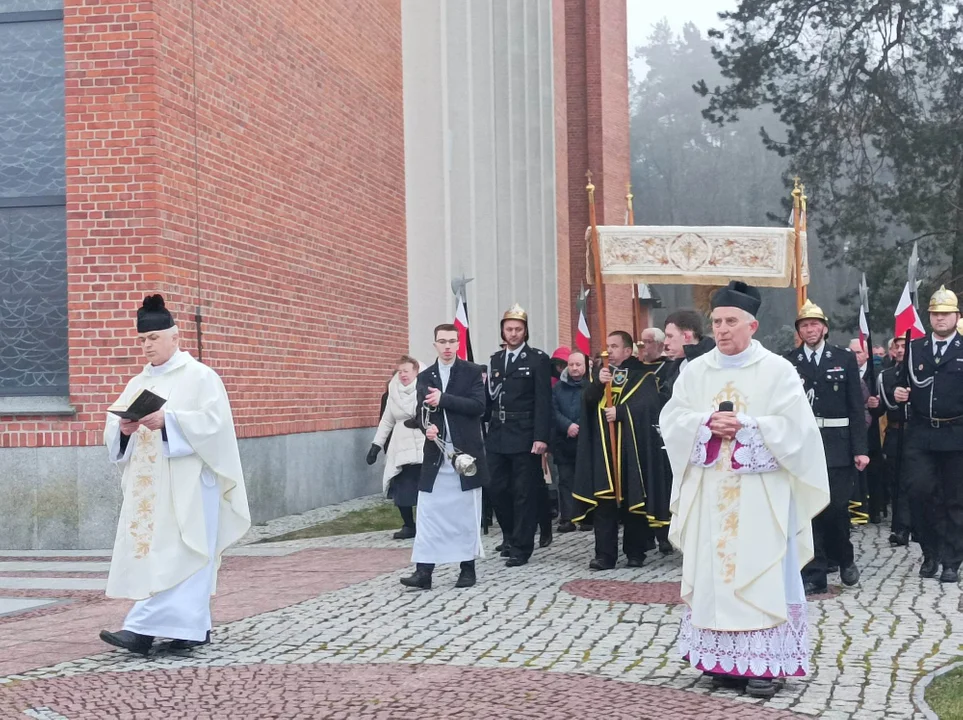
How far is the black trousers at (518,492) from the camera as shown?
422 inches

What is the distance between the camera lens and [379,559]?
1116cm

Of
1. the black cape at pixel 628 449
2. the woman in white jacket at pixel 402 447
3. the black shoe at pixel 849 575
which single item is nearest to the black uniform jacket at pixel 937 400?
the black shoe at pixel 849 575

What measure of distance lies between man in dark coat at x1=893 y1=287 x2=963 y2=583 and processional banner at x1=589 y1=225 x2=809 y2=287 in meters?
1.42

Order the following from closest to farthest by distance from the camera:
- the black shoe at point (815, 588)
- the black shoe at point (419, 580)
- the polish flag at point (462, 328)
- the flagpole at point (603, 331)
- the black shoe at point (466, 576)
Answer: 1. the black shoe at point (815, 588)
2. the black shoe at point (419, 580)
3. the black shoe at point (466, 576)
4. the flagpole at point (603, 331)
5. the polish flag at point (462, 328)

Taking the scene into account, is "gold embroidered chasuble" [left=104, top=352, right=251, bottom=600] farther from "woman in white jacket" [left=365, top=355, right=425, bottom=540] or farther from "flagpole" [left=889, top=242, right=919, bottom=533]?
"flagpole" [left=889, top=242, right=919, bottom=533]

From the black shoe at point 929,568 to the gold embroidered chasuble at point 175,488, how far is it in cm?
493

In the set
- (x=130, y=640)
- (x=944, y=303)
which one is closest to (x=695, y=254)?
(x=944, y=303)

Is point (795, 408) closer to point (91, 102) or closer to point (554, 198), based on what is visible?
point (91, 102)

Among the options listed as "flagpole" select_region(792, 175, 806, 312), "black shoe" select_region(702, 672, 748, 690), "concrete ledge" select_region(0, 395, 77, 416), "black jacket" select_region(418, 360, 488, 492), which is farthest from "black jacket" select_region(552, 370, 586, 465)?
"black shoe" select_region(702, 672, 748, 690)

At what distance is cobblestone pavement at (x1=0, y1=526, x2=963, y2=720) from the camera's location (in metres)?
5.80

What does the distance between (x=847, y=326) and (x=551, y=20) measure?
9.72 meters

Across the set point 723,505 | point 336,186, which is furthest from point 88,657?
point 336,186

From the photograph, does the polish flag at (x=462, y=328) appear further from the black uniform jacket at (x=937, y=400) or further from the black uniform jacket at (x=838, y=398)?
the black uniform jacket at (x=937, y=400)

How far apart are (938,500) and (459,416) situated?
138 inches
